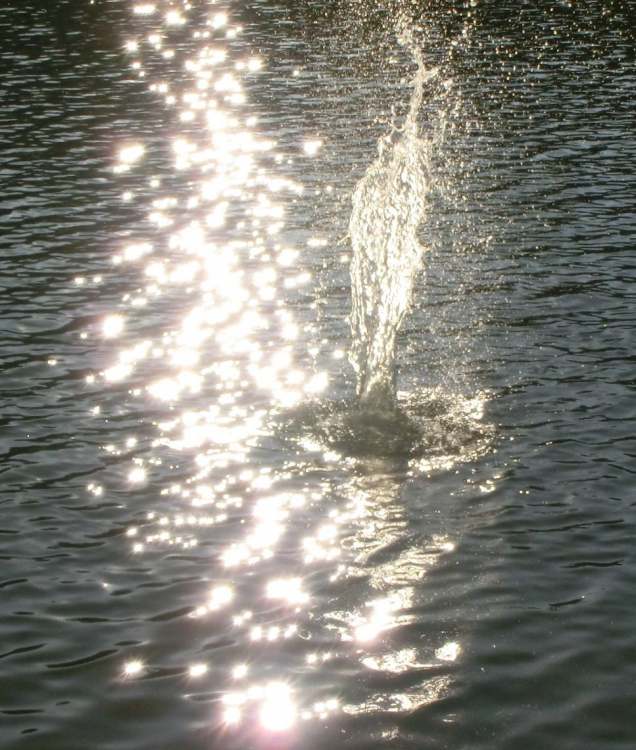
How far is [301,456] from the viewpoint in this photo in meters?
17.1

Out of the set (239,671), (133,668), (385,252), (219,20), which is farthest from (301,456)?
(219,20)

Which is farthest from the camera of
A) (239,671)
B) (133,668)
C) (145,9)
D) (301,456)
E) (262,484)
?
(145,9)

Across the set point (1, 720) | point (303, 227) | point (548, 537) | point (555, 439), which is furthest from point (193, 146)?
point (1, 720)

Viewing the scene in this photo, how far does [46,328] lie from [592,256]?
1148cm

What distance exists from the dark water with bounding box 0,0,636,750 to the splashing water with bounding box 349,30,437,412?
19.9 inches

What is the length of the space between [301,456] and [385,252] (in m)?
9.30

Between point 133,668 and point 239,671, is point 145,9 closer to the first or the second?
point 133,668

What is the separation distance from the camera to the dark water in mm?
11984

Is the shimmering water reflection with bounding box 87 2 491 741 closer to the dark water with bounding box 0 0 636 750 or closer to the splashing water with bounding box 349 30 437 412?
the dark water with bounding box 0 0 636 750

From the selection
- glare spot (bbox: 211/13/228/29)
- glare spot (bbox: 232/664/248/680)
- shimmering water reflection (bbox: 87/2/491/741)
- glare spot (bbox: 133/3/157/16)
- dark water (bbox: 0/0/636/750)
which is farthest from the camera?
glare spot (bbox: 133/3/157/16)

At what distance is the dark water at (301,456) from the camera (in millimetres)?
11984

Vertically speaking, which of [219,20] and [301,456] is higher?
[301,456]

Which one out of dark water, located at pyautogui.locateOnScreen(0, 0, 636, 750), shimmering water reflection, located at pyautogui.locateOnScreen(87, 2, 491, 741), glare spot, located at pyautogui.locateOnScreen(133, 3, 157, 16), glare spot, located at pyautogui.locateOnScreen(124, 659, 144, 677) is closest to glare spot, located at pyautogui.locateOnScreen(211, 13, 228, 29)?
glare spot, located at pyautogui.locateOnScreen(133, 3, 157, 16)

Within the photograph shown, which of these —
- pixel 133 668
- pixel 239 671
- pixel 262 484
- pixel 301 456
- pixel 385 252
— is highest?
pixel 133 668
